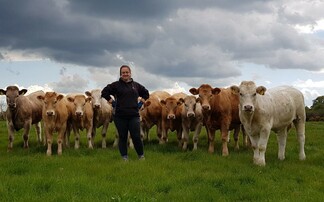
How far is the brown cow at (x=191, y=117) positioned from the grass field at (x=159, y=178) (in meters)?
1.37

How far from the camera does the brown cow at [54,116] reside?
13898mm

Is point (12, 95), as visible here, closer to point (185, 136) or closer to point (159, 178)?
point (185, 136)

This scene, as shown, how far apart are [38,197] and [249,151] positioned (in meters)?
8.97

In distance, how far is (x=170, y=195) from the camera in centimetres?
866

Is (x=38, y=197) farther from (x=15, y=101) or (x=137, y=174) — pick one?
(x=15, y=101)

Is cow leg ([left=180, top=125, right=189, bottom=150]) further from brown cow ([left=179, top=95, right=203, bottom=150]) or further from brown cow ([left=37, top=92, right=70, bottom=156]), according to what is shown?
brown cow ([left=37, top=92, right=70, bottom=156])

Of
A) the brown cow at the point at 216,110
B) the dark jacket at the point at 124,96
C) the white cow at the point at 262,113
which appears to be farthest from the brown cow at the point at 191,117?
the dark jacket at the point at 124,96

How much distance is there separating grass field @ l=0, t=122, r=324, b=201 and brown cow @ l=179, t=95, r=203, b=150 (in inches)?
53.8

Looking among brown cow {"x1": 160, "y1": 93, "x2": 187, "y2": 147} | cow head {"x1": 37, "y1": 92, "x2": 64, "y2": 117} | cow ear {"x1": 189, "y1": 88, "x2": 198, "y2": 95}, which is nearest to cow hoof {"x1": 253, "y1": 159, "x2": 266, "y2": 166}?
cow ear {"x1": 189, "y1": 88, "x2": 198, "y2": 95}

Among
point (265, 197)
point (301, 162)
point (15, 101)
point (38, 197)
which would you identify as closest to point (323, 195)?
point (265, 197)

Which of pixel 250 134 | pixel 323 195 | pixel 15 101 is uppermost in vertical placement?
pixel 15 101

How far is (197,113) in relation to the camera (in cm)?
1552

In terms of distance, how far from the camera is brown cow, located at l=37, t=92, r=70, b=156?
1390cm

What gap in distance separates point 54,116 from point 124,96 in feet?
11.0
